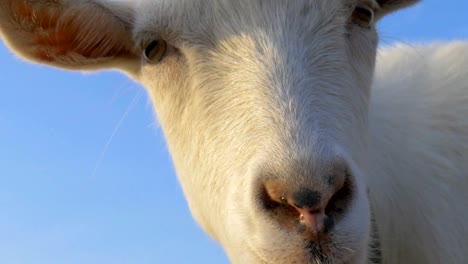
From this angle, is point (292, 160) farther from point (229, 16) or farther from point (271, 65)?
point (229, 16)

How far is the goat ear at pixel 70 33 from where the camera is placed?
4.66 metres

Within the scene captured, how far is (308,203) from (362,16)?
5.60ft

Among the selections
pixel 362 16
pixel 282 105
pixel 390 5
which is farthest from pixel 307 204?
pixel 390 5

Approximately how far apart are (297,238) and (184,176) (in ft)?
4.68

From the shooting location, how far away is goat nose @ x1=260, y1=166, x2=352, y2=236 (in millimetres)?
3260

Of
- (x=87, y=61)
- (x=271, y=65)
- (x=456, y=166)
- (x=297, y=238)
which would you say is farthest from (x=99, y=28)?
(x=456, y=166)

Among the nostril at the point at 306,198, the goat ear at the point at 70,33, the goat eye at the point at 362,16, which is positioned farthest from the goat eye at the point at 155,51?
the nostril at the point at 306,198

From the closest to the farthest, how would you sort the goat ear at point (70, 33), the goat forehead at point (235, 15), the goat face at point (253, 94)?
1. the goat face at point (253, 94)
2. the goat forehead at point (235, 15)
3. the goat ear at point (70, 33)

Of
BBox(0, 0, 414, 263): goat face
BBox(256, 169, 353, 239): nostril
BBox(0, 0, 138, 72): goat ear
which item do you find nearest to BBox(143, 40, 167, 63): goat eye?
BBox(0, 0, 414, 263): goat face

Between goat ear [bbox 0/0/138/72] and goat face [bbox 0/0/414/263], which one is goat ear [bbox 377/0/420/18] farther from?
goat ear [bbox 0/0/138/72]

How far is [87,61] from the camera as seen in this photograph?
16.2 ft

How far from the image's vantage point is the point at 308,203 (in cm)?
324

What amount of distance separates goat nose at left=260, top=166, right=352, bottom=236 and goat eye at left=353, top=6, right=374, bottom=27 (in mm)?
1401

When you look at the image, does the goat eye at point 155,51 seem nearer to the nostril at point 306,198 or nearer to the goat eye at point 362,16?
the goat eye at point 362,16
